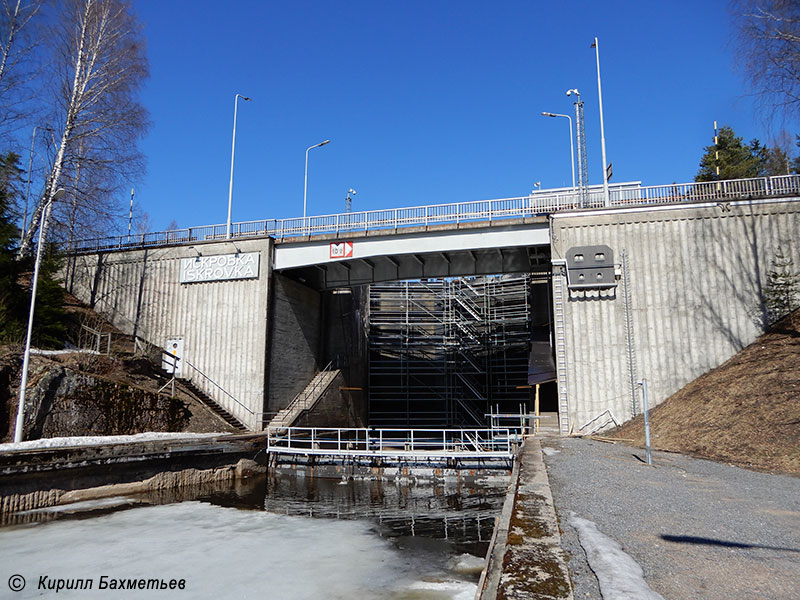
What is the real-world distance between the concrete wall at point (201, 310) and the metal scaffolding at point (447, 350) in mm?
11949

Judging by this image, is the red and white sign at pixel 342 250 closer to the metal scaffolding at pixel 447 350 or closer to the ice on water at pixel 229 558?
the metal scaffolding at pixel 447 350

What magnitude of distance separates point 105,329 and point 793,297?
1208 inches

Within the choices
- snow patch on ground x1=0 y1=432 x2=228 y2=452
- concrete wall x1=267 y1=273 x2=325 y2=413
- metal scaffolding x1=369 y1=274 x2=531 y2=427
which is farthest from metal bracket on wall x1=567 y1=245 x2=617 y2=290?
snow patch on ground x1=0 y1=432 x2=228 y2=452

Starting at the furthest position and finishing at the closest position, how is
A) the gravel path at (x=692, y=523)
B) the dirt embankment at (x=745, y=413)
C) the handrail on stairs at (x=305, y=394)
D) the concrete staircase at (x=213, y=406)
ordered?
1. the handrail on stairs at (x=305, y=394)
2. the concrete staircase at (x=213, y=406)
3. the dirt embankment at (x=745, y=413)
4. the gravel path at (x=692, y=523)

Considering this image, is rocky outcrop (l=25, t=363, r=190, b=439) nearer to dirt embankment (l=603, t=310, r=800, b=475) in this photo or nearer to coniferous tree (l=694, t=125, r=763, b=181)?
dirt embankment (l=603, t=310, r=800, b=475)

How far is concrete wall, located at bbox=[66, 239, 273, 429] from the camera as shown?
80.2 feet

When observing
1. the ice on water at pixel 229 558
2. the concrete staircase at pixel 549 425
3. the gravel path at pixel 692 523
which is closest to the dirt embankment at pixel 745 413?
the gravel path at pixel 692 523

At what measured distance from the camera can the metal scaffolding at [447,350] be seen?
3475cm

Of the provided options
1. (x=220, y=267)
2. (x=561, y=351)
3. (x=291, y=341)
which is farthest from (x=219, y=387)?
(x=561, y=351)

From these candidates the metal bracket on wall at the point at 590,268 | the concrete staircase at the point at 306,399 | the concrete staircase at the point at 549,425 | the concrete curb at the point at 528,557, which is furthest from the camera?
the concrete staircase at the point at 306,399

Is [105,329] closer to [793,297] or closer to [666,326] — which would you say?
[666,326]

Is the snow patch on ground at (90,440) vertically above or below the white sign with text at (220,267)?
below

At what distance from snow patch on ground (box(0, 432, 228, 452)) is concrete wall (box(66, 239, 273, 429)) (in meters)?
4.24

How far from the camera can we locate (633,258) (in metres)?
21.2
